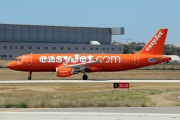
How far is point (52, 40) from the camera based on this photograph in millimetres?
126125

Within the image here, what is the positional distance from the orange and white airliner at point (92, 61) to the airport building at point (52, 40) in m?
57.5

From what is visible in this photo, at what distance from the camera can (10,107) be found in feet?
84.7

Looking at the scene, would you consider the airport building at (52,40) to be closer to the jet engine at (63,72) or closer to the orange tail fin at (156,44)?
the orange tail fin at (156,44)

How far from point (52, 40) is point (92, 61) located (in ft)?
220

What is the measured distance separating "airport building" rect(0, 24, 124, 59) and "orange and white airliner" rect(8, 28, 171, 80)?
5754 cm

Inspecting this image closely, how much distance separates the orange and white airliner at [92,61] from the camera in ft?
196

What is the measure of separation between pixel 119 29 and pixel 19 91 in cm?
9832
